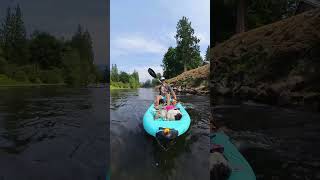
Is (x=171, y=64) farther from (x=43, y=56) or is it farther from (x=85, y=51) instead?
(x=43, y=56)

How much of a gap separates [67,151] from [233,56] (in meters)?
10.9

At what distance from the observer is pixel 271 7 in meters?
17.8

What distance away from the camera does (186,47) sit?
105 feet

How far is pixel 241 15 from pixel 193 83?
850cm

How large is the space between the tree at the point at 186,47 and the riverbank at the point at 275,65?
39.7 feet

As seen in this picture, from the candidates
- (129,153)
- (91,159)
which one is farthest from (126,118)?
(91,159)

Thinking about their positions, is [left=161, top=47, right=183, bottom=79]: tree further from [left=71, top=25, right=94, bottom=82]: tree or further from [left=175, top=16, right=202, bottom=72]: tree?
[left=71, top=25, right=94, bottom=82]: tree

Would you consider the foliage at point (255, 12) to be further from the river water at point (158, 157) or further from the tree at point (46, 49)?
the tree at point (46, 49)

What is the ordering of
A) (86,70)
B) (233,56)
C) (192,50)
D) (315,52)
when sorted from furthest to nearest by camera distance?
1. (192,50)
2. (86,70)
3. (233,56)
4. (315,52)

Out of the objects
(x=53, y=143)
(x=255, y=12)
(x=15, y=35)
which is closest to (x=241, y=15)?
(x=255, y=12)

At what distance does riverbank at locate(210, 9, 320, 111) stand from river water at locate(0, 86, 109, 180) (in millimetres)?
6571

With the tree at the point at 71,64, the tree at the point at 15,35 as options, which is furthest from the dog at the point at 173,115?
the tree at the point at 15,35

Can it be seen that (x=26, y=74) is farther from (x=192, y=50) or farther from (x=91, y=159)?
(x=91, y=159)

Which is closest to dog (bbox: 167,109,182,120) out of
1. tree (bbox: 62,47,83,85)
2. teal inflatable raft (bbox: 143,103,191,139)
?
teal inflatable raft (bbox: 143,103,191,139)
